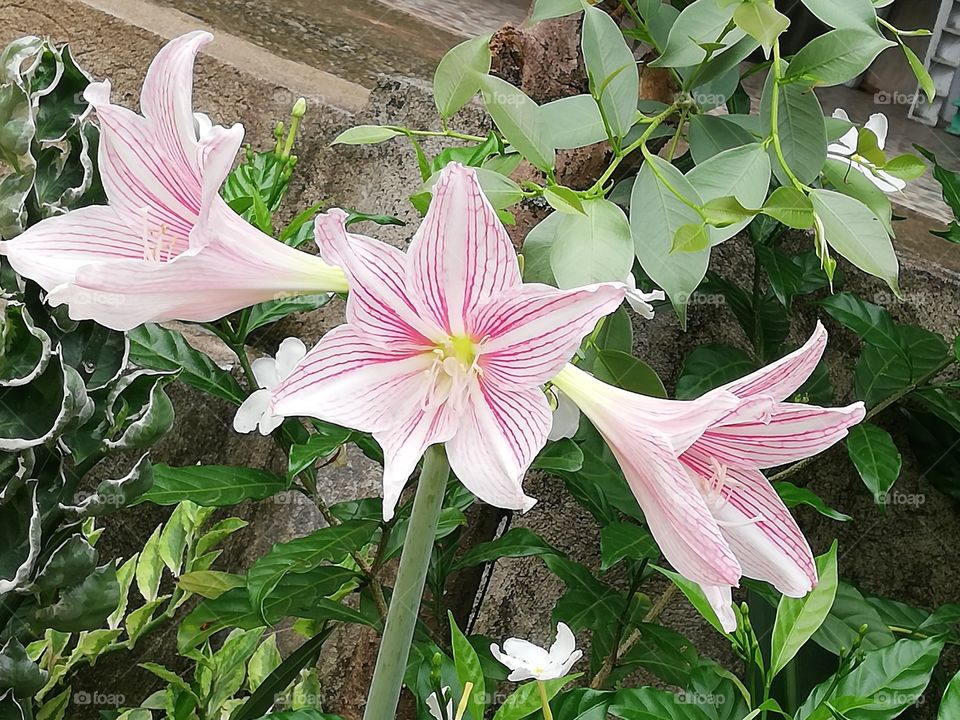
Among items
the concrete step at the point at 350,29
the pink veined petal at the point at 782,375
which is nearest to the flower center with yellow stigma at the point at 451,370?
the pink veined petal at the point at 782,375

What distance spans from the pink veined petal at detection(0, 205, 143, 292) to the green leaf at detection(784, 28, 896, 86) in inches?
13.9

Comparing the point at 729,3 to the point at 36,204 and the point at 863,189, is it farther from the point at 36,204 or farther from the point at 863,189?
the point at 36,204

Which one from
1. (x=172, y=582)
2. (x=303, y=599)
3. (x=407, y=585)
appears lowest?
(x=172, y=582)

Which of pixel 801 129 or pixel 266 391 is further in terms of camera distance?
pixel 266 391

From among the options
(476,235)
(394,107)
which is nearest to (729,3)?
(476,235)

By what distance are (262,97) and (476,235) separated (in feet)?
3.52

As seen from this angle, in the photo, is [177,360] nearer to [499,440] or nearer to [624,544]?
[624,544]

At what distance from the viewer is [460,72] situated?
516 mm

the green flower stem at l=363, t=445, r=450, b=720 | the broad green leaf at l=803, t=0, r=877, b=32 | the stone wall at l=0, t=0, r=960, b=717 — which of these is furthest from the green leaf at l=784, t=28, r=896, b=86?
the stone wall at l=0, t=0, r=960, b=717

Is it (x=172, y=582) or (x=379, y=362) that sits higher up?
(x=379, y=362)

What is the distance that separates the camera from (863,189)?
23.9 inches

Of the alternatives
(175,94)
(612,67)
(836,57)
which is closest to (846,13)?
(836,57)

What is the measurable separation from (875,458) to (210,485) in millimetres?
614

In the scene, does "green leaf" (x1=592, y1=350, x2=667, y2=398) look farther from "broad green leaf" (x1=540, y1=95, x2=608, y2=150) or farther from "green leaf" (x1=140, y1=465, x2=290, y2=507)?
"green leaf" (x1=140, y1=465, x2=290, y2=507)
